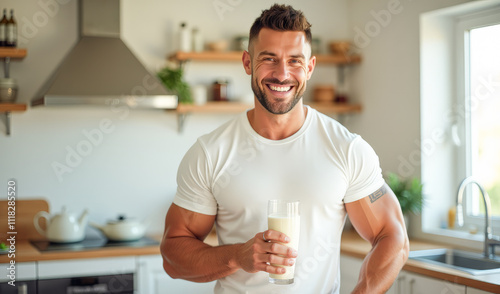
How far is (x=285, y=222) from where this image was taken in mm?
1483

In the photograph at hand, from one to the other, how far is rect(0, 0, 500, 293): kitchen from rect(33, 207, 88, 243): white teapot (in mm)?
262

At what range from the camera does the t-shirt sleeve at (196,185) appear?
5.56 ft

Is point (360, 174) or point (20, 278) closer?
point (360, 174)

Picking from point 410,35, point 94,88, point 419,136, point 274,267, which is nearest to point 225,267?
point 274,267

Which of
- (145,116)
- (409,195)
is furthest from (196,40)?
(409,195)

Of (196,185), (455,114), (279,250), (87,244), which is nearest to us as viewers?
(279,250)

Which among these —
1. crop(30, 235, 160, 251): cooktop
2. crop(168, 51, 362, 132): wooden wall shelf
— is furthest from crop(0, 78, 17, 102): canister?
crop(168, 51, 362, 132): wooden wall shelf

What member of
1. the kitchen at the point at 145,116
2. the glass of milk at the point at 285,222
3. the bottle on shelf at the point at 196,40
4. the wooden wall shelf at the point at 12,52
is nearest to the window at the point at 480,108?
the kitchen at the point at 145,116

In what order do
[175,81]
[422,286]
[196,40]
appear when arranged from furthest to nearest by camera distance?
[196,40], [175,81], [422,286]

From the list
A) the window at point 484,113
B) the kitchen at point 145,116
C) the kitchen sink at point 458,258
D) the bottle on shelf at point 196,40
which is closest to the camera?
the kitchen sink at point 458,258

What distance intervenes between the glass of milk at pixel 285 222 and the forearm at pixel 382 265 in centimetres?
26

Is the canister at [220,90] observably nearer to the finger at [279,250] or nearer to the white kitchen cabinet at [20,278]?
the white kitchen cabinet at [20,278]

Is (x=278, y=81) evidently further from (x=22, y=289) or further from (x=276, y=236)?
(x=22, y=289)

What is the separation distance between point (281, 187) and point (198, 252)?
0.30 metres
